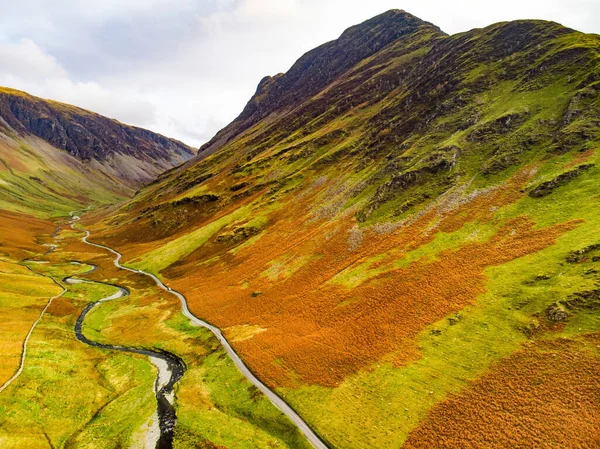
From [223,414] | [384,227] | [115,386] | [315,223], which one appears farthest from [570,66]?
[115,386]

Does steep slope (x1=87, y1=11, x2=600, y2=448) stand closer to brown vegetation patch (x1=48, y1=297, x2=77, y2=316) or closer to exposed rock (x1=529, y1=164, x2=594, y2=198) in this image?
exposed rock (x1=529, y1=164, x2=594, y2=198)

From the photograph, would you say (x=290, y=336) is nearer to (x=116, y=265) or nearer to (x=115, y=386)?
(x=115, y=386)

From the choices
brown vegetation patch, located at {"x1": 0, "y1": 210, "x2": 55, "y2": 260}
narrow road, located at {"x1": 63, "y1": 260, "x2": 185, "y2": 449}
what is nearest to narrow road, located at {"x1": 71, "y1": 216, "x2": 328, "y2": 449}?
narrow road, located at {"x1": 63, "y1": 260, "x2": 185, "y2": 449}

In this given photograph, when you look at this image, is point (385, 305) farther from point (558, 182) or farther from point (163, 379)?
point (558, 182)

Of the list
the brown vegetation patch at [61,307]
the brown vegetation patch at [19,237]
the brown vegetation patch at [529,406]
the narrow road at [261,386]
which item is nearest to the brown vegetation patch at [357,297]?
the narrow road at [261,386]

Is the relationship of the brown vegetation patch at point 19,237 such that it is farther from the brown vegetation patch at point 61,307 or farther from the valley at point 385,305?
the brown vegetation patch at point 61,307
